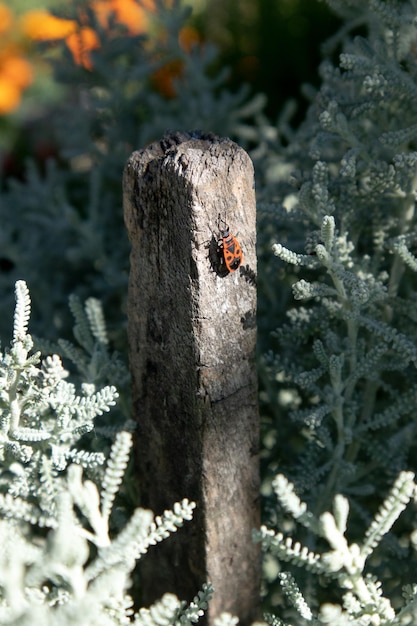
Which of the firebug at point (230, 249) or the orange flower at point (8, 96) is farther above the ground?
the firebug at point (230, 249)

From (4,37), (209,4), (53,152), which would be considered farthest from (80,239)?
(4,37)

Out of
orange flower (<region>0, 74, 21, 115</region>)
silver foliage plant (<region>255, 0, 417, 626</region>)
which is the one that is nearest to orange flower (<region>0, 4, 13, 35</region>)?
orange flower (<region>0, 74, 21, 115</region>)

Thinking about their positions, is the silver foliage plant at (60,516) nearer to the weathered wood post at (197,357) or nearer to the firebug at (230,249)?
the weathered wood post at (197,357)

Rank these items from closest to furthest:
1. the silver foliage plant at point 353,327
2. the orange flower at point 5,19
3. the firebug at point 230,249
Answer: the firebug at point 230,249, the silver foliage plant at point 353,327, the orange flower at point 5,19

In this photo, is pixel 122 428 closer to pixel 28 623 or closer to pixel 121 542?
pixel 121 542

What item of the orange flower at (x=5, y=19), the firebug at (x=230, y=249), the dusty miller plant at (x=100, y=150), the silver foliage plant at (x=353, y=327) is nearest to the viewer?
the firebug at (x=230, y=249)


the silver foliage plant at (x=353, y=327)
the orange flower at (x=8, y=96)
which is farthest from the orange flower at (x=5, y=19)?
the silver foliage plant at (x=353, y=327)

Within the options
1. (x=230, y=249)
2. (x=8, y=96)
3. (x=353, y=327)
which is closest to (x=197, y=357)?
(x=230, y=249)
